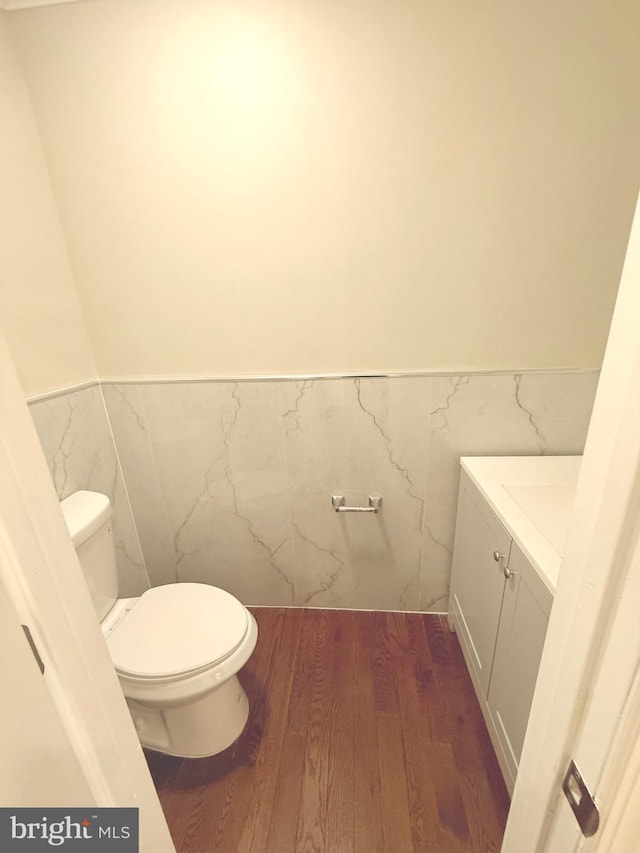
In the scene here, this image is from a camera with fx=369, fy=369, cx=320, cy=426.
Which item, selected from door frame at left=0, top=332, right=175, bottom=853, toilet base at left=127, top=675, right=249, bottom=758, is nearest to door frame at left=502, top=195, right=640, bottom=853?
door frame at left=0, top=332, right=175, bottom=853

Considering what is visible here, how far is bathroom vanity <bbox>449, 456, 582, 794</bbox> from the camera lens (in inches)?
35.4

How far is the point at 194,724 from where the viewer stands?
3.74 ft

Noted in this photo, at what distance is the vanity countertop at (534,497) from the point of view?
35.4 inches

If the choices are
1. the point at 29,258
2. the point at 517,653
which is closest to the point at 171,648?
the point at 517,653

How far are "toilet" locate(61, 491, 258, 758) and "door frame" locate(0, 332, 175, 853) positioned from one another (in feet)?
1.44

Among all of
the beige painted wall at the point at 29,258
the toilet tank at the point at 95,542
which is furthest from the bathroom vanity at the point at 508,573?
the beige painted wall at the point at 29,258

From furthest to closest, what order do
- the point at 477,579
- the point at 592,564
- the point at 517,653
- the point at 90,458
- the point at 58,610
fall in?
the point at 90,458 < the point at 477,579 < the point at 517,653 < the point at 58,610 < the point at 592,564

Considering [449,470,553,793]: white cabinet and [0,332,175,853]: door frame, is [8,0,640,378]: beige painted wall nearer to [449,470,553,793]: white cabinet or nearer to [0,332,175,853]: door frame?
[449,470,553,793]: white cabinet

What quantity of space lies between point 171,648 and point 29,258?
4.14ft

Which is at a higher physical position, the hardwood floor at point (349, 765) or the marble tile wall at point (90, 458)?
the marble tile wall at point (90, 458)

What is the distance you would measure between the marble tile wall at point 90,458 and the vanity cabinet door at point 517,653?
1.40 m

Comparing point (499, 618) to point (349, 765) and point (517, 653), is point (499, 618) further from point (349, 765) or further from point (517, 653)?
point (349, 765)

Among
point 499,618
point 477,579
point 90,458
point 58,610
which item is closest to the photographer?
point 58,610

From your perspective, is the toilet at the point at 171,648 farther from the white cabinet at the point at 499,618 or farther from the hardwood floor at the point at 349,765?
the white cabinet at the point at 499,618
